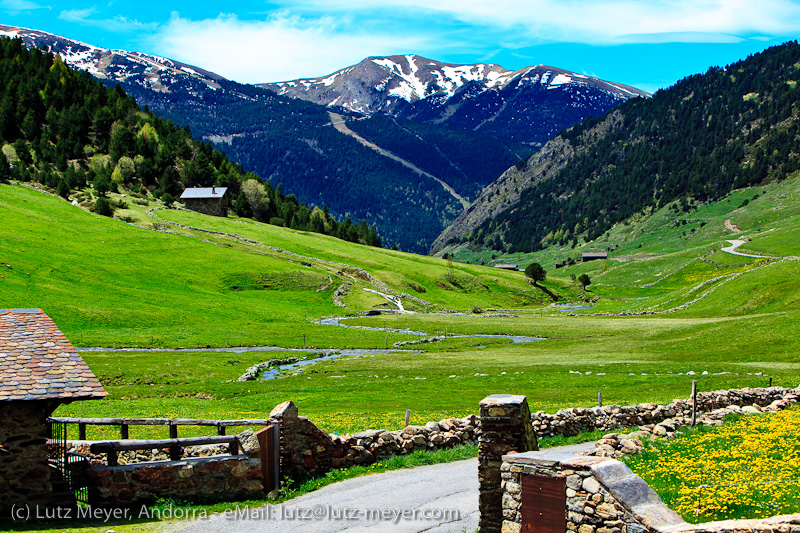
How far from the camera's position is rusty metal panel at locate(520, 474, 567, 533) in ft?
42.3

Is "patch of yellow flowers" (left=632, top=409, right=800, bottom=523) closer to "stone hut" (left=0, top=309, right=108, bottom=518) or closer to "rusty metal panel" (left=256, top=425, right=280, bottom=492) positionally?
"rusty metal panel" (left=256, top=425, right=280, bottom=492)

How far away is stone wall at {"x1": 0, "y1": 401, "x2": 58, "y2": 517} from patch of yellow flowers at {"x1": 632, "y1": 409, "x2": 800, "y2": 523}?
15.9 m

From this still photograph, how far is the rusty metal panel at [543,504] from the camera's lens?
12.9 meters

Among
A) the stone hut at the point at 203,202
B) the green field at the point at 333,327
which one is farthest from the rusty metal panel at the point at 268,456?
the stone hut at the point at 203,202

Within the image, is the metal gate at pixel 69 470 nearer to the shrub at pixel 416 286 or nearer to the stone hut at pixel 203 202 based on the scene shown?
the shrub at pixel 416 286

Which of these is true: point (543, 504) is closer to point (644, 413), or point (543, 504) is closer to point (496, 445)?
point (496, 445)

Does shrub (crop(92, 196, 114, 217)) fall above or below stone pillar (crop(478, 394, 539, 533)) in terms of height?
above

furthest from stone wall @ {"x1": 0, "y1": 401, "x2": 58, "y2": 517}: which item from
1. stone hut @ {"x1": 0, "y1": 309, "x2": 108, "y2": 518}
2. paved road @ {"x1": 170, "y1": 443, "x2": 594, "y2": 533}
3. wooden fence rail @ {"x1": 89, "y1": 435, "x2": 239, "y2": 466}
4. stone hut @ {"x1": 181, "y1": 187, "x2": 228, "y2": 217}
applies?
stone hut @ {"x1": 181, "y1": 187, "x2": 228, "y2": 217}

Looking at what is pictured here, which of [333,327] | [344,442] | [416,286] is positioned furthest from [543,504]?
[416,286]

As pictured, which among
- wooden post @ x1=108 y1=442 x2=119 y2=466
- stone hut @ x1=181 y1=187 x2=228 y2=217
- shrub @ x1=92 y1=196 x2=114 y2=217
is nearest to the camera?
wooden post @ x1=108 y1=442 x2=119 y2=466

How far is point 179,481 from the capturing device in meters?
19.5

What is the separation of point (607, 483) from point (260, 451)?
11.8m

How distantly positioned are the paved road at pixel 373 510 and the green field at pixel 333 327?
7.68 metres

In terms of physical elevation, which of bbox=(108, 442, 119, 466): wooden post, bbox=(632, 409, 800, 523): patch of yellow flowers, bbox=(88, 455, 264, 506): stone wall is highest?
bbox=(632, 409, 800, 523): patch of yellow flowers
